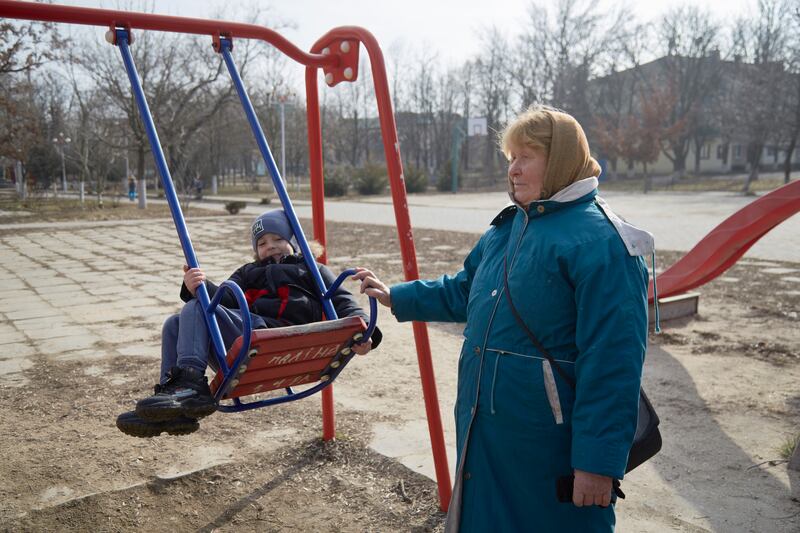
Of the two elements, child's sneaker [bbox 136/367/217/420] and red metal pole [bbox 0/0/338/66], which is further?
red metal pole [bbox 0/0/338/66]

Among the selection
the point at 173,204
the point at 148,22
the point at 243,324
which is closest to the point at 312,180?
the point at 173,204

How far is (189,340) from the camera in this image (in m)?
2.45

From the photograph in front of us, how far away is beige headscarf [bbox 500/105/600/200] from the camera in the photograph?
5.85 feet

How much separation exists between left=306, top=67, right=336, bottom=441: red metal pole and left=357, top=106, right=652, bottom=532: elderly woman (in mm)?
1626

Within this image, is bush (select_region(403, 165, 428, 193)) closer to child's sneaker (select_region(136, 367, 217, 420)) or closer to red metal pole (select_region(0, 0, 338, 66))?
red metal pole (select_region(0, 0, 338, 66))

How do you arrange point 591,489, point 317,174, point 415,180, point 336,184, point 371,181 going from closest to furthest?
1. point 591,489
2. point 317,174
3. point 336,184
4. point 371,181
5. point 415,180

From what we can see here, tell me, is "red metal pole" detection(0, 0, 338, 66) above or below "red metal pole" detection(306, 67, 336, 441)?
above

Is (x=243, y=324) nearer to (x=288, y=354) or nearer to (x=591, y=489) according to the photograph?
(x=288, y=354)

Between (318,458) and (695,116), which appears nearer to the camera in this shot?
(318,458)

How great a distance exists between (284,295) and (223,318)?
1.05 ft

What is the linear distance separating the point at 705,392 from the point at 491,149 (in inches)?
1969

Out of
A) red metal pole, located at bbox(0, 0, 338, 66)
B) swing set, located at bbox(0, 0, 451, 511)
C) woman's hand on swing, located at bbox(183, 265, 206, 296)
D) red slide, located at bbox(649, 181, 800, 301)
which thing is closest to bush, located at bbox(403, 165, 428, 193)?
red slide, located at bbox(649, 181, 800, 301)

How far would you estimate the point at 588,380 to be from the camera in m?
1.62

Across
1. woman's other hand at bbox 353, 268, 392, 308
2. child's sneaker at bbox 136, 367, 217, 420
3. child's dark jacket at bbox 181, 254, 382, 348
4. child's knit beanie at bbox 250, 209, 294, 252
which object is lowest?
child's sneaker at bbox 136, 367, 217, 420
